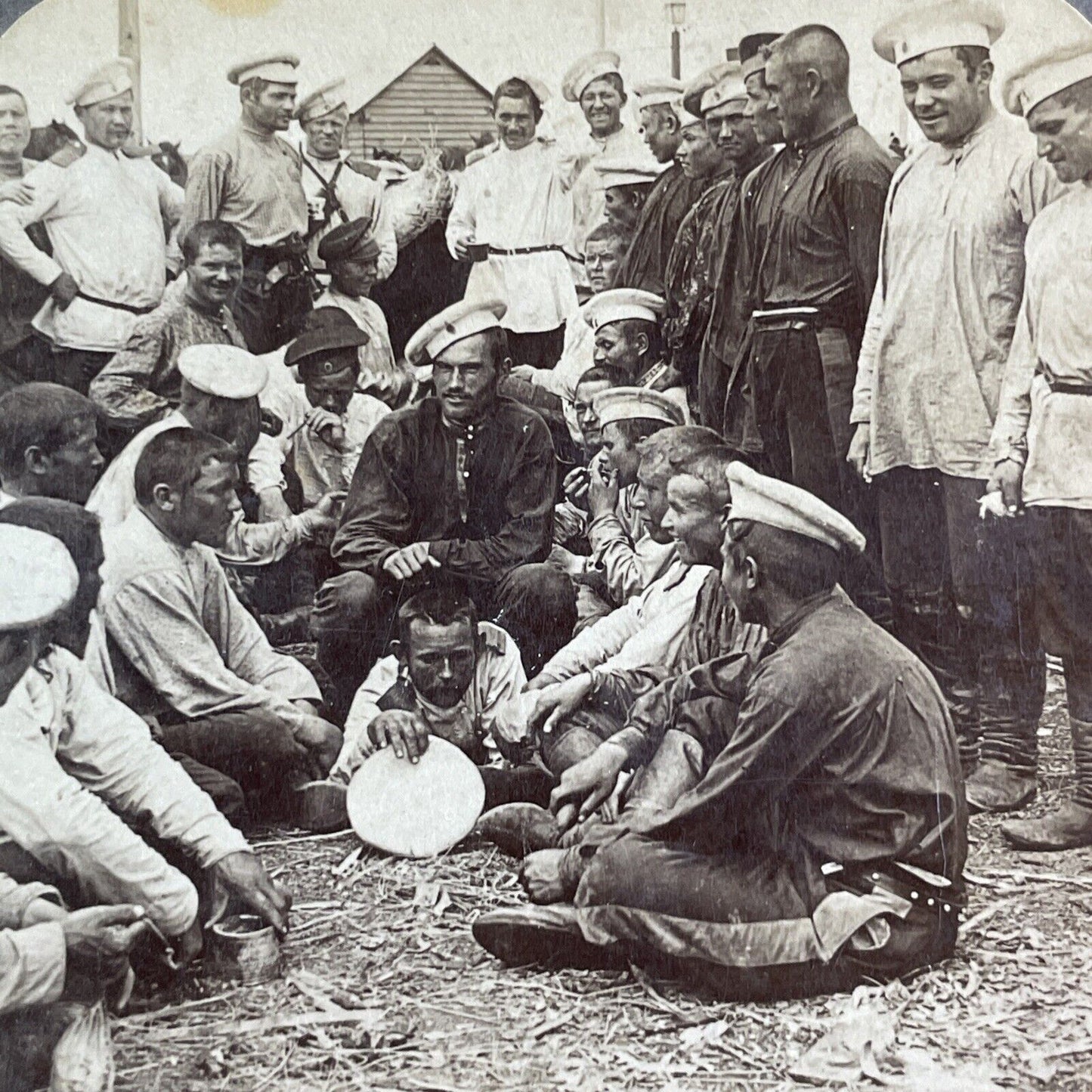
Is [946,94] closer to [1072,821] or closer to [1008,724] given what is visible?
[1008,724]

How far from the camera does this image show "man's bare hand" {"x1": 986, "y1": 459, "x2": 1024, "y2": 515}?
4.17 m

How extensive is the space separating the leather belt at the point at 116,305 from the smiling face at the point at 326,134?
0.68 meters

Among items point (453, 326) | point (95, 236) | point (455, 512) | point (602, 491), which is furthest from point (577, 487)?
point (95, 236)

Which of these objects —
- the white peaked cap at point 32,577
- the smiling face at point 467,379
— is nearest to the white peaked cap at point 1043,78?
the smiling face at point 467,379

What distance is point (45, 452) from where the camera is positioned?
4180 mm

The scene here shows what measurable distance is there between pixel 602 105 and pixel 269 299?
115cm

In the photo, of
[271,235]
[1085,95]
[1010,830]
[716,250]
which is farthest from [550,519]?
[1085,95]

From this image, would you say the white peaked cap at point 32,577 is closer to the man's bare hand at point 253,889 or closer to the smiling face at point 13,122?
the man's bare hand at point 253,889

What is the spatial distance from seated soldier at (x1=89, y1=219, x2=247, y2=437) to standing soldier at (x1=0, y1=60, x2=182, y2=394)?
5 cm

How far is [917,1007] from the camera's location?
3.92 m

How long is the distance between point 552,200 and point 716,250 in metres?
0.53

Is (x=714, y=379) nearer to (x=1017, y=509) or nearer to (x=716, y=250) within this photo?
(x=716, y=250)

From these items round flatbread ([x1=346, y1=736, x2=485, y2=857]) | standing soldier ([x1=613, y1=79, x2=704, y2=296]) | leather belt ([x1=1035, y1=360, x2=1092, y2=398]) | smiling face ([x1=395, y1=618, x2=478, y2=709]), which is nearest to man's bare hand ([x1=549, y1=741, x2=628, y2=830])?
round flatbread ([x1=346, y1=736, x2=485, y2=857])

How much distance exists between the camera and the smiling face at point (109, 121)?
4270 millimetres
